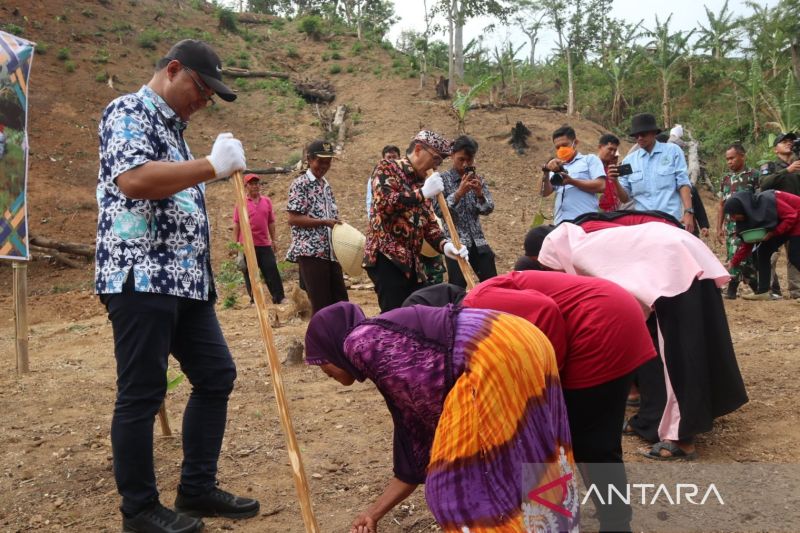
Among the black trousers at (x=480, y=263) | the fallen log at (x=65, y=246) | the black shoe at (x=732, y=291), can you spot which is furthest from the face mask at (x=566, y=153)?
the fallen log at (x=65, y=246)

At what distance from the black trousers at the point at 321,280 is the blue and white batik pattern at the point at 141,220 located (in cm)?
255

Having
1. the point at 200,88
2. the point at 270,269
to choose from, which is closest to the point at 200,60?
the point at 200,88

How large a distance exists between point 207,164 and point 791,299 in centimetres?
636

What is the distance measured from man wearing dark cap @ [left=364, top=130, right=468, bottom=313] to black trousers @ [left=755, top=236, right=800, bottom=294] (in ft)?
12.9

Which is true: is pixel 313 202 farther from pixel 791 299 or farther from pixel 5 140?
pixel 791 299

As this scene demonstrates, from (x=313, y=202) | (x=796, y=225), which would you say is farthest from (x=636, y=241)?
(x=796, y=225)

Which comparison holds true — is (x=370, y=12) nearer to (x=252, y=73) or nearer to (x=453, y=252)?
(x=252, y=73)

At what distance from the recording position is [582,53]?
27.6m

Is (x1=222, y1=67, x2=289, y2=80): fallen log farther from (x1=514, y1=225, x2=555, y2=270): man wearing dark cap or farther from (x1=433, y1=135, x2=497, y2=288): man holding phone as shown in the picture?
(x1=514, y1=225, x2=555, y2=270): man wearing dark cap

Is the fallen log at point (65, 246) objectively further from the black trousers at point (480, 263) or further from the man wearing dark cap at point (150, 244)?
the man wearing dark cap at point (150, 244)

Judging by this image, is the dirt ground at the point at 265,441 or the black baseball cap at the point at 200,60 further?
the dirt ground at the point at 265,441

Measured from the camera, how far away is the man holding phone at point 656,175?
17.6 feet

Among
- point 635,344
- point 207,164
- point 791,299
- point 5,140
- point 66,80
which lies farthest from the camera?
point 66,80

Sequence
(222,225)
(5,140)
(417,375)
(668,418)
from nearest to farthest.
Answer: (417,375), (668,418), (5,140), (222,225)
